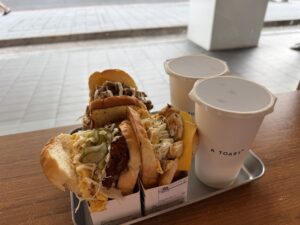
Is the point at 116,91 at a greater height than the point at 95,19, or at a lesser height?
greater

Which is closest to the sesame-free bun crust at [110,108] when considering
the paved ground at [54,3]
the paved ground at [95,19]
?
the paved ground at [95,19]

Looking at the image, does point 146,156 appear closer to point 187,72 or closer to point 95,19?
point 187,72

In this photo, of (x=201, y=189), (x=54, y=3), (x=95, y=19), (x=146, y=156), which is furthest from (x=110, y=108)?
(x=54, y=3)

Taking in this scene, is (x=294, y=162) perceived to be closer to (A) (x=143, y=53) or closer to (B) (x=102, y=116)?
(B) (x=102, y=116)

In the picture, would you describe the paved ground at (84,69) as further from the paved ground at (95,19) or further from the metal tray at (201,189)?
the metal tray at (201,189)

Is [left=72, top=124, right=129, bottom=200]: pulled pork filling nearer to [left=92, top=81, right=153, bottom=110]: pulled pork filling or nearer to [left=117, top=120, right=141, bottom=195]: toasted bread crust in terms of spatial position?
[left=117, top=120, right=141, bottom=195]: toasted bread crust

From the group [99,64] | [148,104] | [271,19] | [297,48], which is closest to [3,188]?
[148,104]

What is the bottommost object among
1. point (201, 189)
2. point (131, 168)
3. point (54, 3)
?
point (54, 3)
